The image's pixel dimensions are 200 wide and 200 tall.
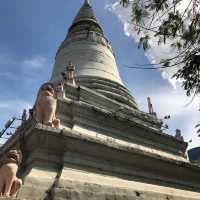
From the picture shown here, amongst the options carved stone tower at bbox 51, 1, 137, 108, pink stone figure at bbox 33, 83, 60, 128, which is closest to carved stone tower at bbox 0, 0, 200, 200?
carved stone tower at bbox 51, 1, 137, 108

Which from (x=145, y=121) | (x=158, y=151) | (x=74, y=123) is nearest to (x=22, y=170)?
(x=74, y=123)

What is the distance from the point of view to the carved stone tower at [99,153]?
740 centimetres

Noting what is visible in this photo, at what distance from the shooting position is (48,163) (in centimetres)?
805

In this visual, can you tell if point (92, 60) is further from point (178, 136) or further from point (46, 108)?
point (46, 108)

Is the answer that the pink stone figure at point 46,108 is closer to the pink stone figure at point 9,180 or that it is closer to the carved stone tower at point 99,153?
the carved stone tower at point 99,153

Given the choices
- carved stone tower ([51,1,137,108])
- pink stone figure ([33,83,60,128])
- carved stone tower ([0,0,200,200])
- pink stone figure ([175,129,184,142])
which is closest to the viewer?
carved stone tower ([0,0,200,200])

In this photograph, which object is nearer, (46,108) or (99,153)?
(46,108)

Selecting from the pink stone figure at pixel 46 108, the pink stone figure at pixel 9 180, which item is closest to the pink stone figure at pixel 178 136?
the pink stone figure at pixel 46 108

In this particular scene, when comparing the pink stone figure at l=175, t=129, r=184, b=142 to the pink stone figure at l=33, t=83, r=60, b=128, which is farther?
the pink stone figure at l=175, t=129, r=184, b=142

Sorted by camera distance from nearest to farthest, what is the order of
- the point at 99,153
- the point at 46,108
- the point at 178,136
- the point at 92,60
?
1. the point at 46,108
2. the point at 99,153
3. the point at 178,136
4. the point at 92,60

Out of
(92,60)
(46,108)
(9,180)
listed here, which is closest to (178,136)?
(92,60)

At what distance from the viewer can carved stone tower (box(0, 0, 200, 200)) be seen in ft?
24.3

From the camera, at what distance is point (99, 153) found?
8.64 meters

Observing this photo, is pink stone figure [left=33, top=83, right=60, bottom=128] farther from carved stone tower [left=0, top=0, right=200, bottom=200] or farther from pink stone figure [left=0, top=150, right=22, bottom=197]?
pink stone figure [left=0, top=150, right=22, bottom=197]
